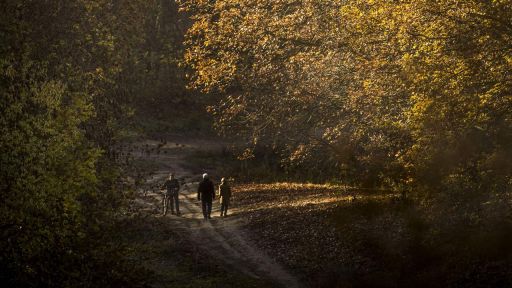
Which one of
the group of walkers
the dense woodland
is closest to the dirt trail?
the group of walkers

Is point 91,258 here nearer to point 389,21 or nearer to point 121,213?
point 121,213

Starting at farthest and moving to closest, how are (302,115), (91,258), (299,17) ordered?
(302,115) → (299,17) → (91,258)

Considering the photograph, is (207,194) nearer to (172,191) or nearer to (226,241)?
(172,191)

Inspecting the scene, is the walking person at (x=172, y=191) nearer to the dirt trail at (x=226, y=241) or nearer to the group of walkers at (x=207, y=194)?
the group of walkers at (x=207, y=194)

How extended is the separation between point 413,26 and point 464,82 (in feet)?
6.94

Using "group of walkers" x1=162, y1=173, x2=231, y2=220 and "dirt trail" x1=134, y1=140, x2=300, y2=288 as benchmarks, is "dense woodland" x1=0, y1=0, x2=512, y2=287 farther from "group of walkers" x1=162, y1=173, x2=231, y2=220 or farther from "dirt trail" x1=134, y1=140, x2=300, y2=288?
"group of walkers" x1=162, y1=173, x2=231, y2=220

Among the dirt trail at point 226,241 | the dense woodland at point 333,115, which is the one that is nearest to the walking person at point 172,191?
the dirt trail at point 226,241

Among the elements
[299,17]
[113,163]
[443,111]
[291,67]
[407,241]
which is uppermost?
[299,17]

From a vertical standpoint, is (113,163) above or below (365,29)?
below

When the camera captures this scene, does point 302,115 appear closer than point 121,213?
No

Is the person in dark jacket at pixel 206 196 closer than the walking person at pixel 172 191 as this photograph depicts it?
Yes

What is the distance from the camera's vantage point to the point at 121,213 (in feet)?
59.2

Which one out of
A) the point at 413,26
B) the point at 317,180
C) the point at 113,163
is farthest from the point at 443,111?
the point at 317,180

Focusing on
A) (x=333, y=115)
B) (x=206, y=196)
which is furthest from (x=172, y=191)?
(x=333, y=115)
